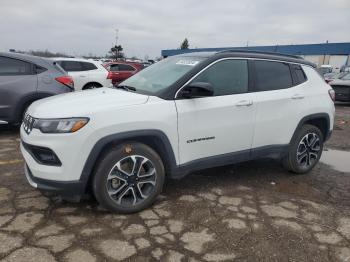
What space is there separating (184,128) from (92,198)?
1.29m

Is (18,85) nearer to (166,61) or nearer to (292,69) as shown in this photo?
(166,61)

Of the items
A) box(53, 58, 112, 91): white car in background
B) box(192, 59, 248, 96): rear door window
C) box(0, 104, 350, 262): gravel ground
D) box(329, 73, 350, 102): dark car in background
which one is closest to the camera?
box(0, 104, 350, 262): gravel ground

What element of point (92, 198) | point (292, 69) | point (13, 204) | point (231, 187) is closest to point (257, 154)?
point (231, 187)

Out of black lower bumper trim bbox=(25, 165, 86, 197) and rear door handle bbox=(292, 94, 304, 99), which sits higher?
rear door handle bbox=(292, 94, 304, 99)

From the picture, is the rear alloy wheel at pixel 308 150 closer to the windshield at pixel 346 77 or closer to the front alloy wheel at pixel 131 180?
the front alloy wheel at pixel 131 180

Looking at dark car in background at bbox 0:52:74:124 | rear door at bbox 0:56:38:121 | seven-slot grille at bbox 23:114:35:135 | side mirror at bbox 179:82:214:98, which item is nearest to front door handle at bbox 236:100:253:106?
side mirror at bbox 179:82:214:98

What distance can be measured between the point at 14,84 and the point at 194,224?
15.8 feet

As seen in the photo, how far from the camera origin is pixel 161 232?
3316mm

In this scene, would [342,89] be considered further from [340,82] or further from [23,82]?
[23,82]

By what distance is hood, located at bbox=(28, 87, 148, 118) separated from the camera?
3305mm

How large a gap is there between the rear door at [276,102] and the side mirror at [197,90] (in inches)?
33.4

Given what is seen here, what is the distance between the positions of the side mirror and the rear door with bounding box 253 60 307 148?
2.78 feet

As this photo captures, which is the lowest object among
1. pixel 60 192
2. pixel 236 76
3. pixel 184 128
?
pixel 60 192

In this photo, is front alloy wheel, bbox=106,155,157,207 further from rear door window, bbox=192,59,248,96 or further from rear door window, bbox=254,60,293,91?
rear door window, bbox=254,60,293,91
